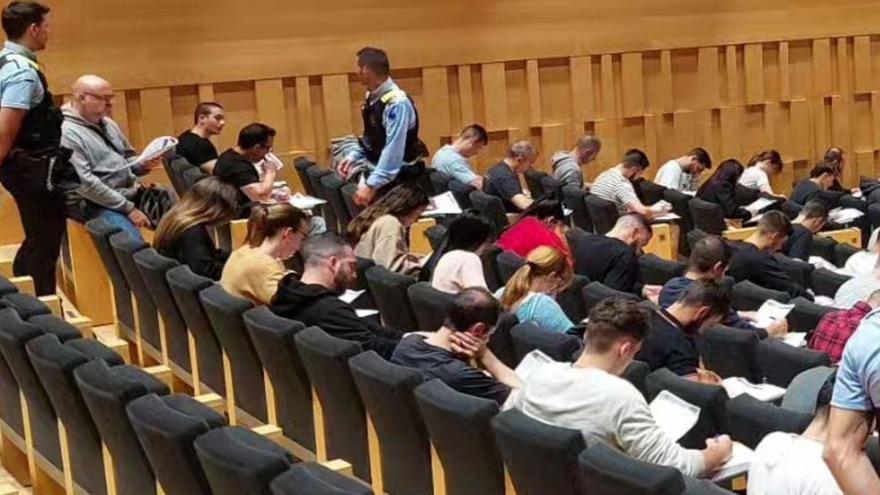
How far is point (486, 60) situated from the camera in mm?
7367

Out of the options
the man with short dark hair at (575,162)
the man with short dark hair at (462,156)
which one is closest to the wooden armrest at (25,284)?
the man with short dark hair at (462,156)

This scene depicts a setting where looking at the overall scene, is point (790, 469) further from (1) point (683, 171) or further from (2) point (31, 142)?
(1) point (683, 171)

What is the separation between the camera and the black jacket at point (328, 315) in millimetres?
3154

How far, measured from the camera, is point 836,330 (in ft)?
10.7

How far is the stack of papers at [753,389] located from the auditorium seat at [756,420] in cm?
34

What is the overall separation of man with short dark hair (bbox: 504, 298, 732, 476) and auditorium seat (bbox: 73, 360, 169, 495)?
0.70 m

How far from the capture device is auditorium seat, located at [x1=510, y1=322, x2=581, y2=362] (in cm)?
298

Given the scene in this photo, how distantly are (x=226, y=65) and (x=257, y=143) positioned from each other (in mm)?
1545

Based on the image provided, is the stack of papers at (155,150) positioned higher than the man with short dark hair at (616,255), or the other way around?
the stack of papers at (155,150)

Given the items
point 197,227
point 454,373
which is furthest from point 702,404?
point 197,227

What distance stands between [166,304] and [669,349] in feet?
4.44

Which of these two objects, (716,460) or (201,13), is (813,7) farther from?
(716,460)

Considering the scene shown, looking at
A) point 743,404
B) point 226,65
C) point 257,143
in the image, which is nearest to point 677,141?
point 226,65

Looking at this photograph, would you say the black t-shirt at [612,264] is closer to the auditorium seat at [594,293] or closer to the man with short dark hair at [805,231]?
the auditorium seat at [594,293]
